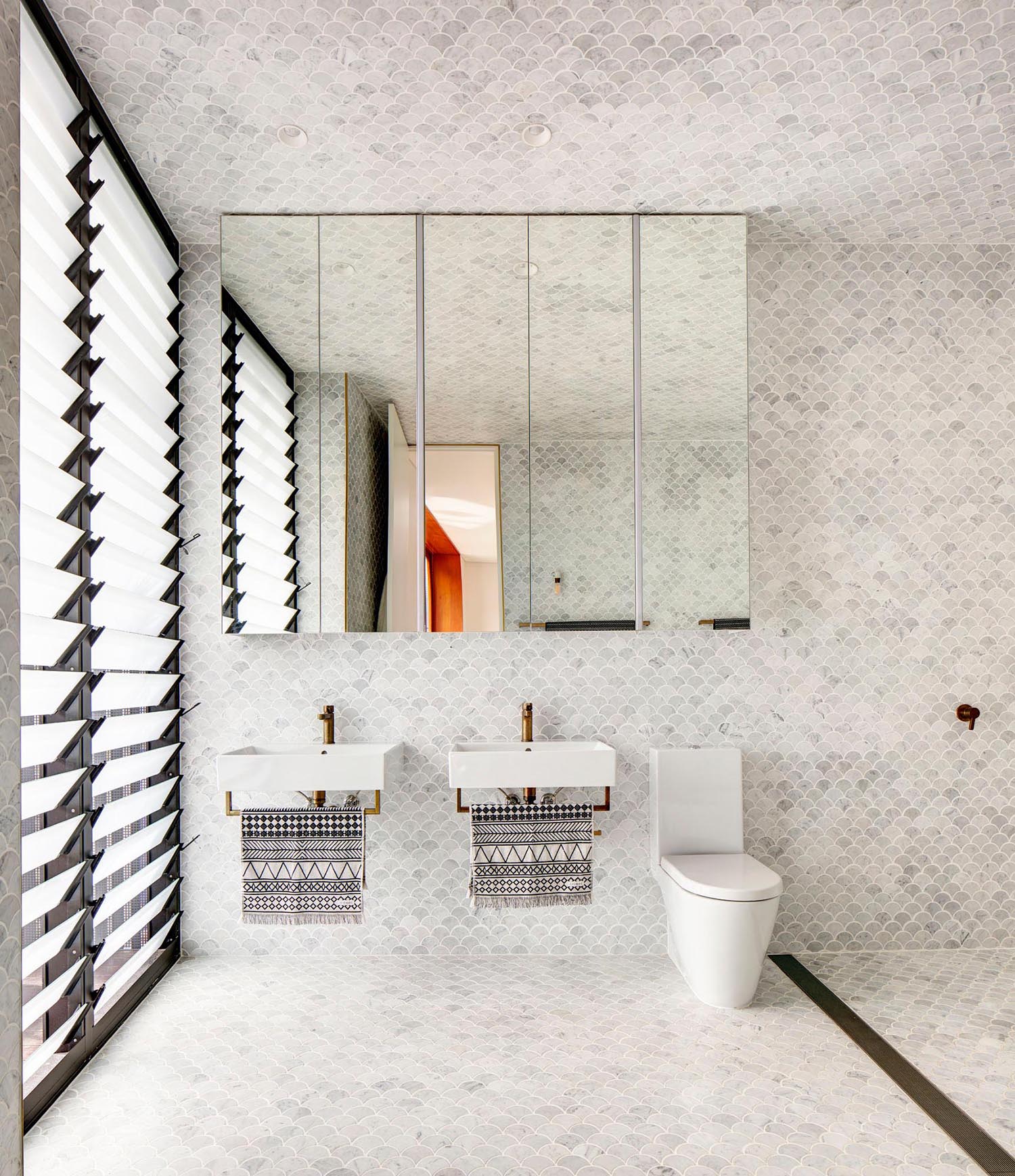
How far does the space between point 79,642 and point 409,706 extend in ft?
4.35

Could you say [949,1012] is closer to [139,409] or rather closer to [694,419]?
[694,419]

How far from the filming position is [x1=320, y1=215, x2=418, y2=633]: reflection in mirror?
10.3 feet

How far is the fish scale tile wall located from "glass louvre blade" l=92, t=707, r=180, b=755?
0.23 m

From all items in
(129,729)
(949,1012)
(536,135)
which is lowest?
(949,1012)

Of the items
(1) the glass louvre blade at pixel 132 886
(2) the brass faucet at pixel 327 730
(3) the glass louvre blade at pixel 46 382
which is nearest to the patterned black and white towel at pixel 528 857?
(2) the brass faucet at pixel 327 730

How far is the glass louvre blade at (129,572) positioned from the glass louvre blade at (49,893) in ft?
2.64

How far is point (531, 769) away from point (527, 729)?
1.08 ft

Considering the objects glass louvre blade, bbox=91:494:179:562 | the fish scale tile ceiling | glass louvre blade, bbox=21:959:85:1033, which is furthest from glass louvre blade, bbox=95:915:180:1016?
the fish scale tile ceiling

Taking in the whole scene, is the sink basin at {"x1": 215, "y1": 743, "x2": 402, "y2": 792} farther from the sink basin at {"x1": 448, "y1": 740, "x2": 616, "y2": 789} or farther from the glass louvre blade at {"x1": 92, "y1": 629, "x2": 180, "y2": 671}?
the glass louvre blade at {"x1": 92, "y1": 629, "x2": 180, "y2": 671}

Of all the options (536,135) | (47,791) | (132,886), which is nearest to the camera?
(47,791)

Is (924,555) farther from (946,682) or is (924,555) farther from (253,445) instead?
(253,445)

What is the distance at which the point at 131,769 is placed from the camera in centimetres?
274

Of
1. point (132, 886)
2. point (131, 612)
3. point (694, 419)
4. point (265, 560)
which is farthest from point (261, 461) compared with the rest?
point (694, 419)

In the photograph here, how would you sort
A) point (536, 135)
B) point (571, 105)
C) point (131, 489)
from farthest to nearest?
1. point (131, 489)
2. point (536, 135)
3. point (571, 105)
